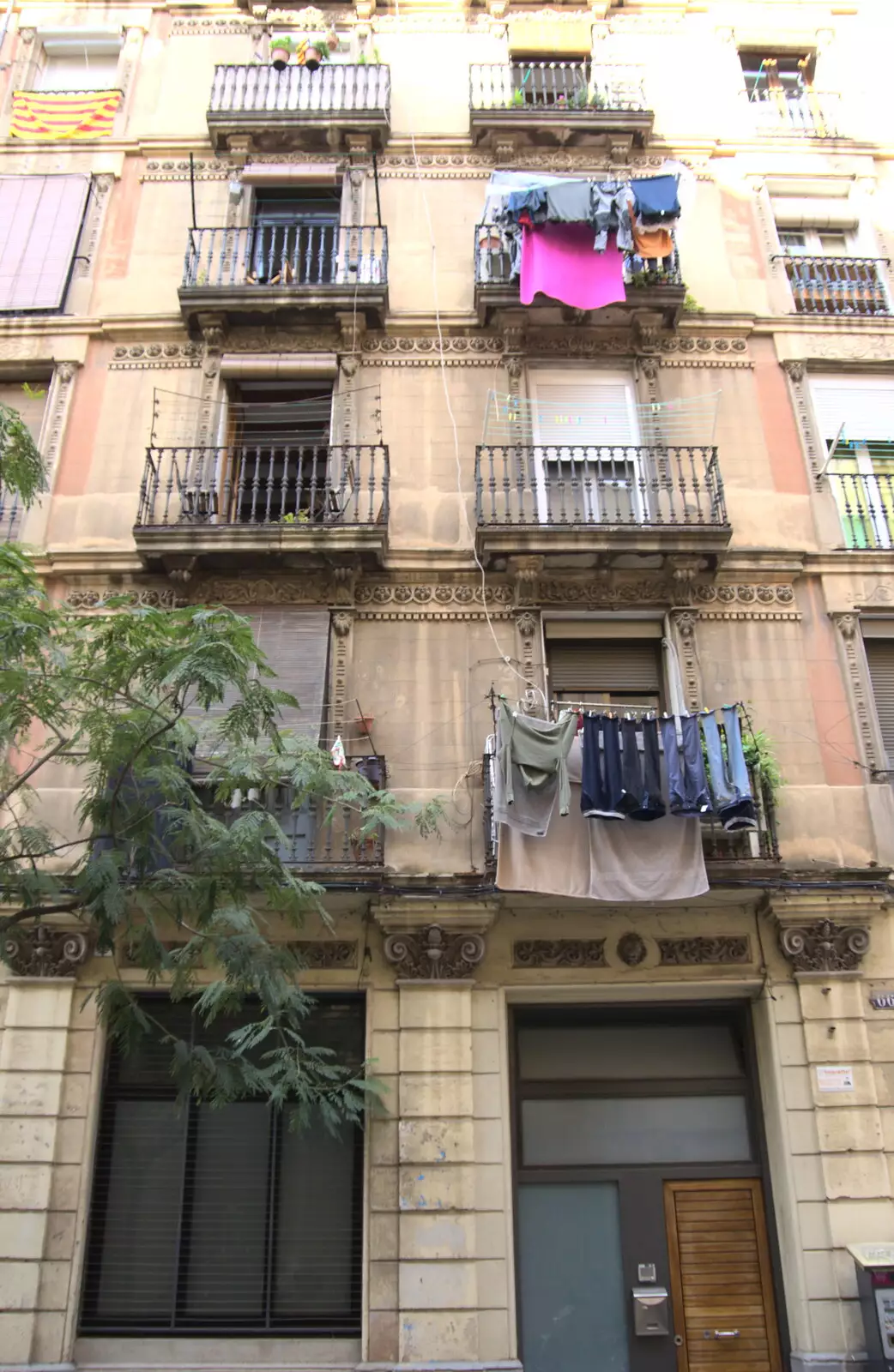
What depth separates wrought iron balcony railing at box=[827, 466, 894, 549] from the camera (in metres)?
12.8

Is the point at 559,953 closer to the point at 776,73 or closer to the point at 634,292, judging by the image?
the point at 634,292

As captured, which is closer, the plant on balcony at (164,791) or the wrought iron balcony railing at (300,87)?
the plant on balcony at (164,791)

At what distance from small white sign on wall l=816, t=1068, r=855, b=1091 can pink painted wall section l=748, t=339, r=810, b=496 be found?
264 inches

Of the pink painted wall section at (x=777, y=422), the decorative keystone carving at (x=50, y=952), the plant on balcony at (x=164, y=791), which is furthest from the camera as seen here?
the pink painted wall section at (x=777, y=422)

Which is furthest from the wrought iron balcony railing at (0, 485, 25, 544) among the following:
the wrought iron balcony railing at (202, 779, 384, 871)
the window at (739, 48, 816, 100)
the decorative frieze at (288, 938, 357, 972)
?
the window at (739, 48, 816, 100)

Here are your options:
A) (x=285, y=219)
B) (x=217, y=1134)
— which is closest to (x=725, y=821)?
(x=217, y=1134)

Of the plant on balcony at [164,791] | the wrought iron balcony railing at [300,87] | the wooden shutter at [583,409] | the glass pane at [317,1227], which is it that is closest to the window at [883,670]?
the wooden shutter at [583,409]

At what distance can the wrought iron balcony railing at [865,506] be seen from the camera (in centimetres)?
1281

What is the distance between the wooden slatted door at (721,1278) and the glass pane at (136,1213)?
4.80m

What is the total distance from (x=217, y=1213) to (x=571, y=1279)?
3.42 m

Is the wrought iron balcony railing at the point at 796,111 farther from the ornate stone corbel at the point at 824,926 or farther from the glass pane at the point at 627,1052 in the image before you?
the glass pane at the point at 627,1052

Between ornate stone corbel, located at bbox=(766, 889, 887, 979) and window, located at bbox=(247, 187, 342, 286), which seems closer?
ornate stone corbel, located at bbox=(766, 889, 887, 979)

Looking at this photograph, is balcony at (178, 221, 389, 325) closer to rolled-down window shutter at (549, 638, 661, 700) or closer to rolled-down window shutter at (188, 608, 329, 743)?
rolled-down window shutter at (188, 608, 329, 743)

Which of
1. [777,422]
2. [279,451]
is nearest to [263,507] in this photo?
[279,451]
